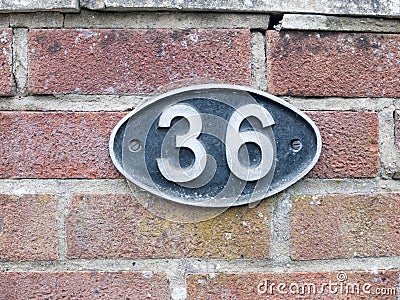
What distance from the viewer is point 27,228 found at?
0.75m

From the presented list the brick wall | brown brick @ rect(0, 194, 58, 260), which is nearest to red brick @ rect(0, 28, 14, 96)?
the brick wall

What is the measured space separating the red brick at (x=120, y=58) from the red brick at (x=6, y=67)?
0.03 metres

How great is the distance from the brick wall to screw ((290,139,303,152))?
1.3 inches

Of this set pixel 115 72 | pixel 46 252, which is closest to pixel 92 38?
pixel 115 72

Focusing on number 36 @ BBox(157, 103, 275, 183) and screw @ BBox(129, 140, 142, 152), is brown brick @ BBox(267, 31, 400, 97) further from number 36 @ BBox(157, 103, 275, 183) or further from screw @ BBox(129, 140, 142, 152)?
screw @ BBox(129, 140, 142, 152)

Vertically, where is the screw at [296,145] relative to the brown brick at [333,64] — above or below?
below

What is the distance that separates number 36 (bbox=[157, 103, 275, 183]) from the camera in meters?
0.74

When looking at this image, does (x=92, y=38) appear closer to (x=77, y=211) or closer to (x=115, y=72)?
(x=115, y=72)

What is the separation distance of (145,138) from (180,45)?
0.12 m

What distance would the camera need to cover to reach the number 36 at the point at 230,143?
74 cm

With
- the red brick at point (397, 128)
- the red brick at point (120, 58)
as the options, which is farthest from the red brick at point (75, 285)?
the red brick at point (397, 128)

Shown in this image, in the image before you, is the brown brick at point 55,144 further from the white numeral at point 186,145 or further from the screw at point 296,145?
the screw at point 296,145

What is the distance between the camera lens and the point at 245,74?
2.48 ft

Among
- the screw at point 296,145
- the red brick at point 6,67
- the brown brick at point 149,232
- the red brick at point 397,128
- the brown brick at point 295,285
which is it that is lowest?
the brown brick at point 295,285
